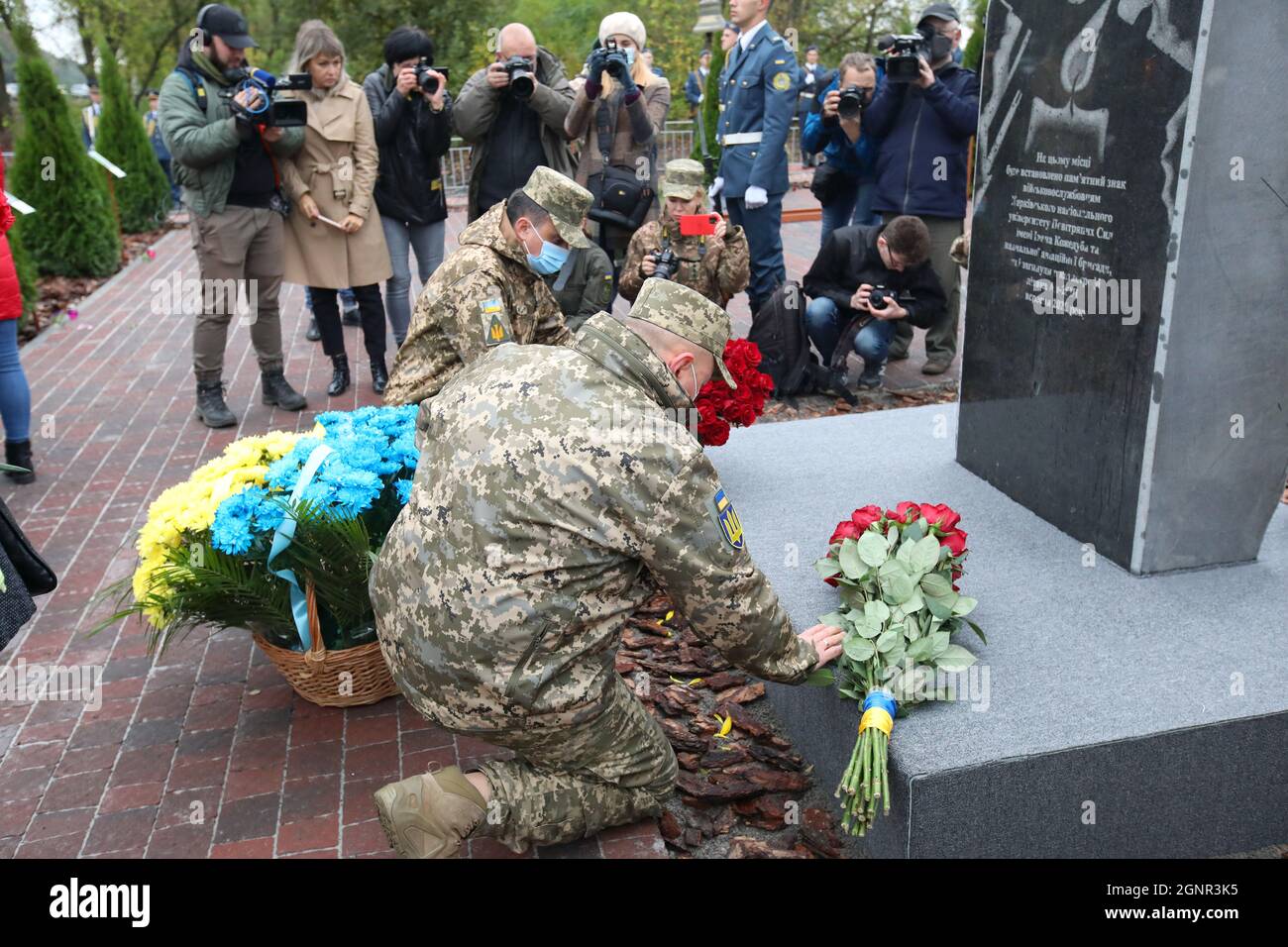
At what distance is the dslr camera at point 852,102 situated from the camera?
6.67 metres

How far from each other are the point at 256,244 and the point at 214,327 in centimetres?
51

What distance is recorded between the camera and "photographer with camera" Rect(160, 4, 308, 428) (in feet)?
18.4

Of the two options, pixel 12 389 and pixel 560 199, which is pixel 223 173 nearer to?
pixel 12 389

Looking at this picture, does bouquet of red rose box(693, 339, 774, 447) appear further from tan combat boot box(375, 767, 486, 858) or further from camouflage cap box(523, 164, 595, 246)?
tan combat boot box(375, 767, 486, 858)

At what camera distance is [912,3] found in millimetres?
28859

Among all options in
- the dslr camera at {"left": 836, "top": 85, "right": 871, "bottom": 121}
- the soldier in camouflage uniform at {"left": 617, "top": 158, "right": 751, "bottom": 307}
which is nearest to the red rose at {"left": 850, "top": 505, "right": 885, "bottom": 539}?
the soldier in camouflage uniform at {"left": 617, "top": 158, "right": 751, "bottom": 307}

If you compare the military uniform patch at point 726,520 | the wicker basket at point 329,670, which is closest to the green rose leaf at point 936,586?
the military uniform patch at point 726,520

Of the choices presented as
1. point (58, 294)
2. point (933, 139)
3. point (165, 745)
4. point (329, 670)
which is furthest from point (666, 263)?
point (58, 294)

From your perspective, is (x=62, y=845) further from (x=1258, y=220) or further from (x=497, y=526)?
(x=1258, y=220)

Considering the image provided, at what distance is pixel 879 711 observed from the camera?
2.72m

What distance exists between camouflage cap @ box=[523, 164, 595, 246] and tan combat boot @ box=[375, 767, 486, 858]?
229cm

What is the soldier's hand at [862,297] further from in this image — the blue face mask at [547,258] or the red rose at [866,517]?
the red rose at [866,517]

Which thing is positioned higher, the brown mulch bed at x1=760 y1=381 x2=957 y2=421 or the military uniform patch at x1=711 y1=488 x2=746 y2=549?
the military uniform patch at x1=711 y1=488 x2=746 y2=549

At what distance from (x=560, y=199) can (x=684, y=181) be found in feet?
6.57
